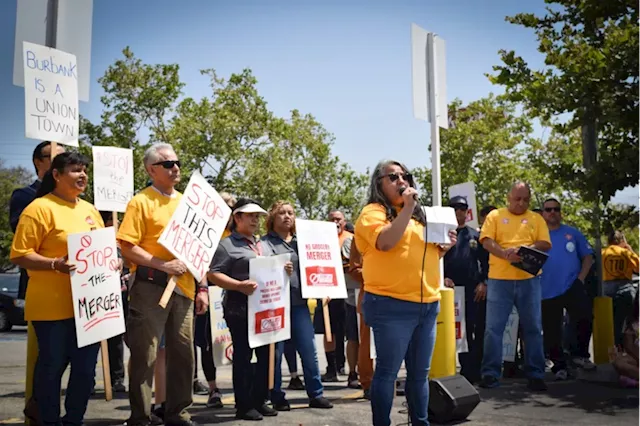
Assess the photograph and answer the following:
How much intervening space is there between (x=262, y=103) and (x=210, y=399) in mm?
30410

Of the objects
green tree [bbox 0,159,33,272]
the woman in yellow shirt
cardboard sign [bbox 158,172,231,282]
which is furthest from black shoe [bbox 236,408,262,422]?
green tree [bbox 0,159,33,272]

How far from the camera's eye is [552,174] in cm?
880

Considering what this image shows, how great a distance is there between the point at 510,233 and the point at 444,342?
1.78 metres

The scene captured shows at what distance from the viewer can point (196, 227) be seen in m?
6.13

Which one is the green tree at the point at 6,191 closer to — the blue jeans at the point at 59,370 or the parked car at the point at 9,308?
the parked car at the point at 9,308

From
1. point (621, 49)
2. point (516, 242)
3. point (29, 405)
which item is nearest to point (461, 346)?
point (516, 242)

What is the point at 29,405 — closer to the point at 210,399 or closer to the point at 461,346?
the point at 210,399

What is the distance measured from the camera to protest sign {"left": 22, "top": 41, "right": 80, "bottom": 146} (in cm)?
632

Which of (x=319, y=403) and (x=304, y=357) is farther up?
(x=304, y=357)

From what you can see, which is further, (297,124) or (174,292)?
(297,124)

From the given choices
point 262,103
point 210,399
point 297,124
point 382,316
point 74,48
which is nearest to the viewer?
point 382,316

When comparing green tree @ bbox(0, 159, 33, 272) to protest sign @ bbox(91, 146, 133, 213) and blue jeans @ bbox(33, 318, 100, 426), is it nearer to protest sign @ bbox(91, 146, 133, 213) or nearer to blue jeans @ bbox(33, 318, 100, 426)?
protest sign @ bbox(91, 146, 133, 213)

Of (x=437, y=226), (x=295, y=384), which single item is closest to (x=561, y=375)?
(x=295, y=384)

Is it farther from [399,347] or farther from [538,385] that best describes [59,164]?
[538,385]
